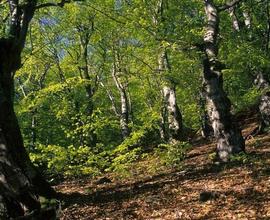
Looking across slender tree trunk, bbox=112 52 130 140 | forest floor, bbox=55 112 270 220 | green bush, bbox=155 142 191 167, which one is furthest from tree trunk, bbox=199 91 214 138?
forest floor, bbox=55 112 270 220

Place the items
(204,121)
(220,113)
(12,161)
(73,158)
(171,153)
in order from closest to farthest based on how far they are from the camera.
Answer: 1. (12,161)
2. (73,158)
3. (220,113)
4. (171,153)
5. (204,121)

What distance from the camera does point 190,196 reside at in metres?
10.1

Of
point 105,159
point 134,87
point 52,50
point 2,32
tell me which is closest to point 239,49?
point 105,159

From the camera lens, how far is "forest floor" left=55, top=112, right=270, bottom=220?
28.4ft

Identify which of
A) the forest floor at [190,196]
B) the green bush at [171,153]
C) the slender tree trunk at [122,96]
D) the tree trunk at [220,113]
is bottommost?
the forest floor at [190,196]

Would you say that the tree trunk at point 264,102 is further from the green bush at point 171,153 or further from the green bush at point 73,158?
the green bush at point 73,158

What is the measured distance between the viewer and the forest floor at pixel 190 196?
8.66m

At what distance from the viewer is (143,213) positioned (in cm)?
930

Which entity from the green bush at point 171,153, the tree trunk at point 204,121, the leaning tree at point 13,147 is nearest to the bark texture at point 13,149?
the leaning tree at point 13,147

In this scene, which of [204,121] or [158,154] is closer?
[158,154]

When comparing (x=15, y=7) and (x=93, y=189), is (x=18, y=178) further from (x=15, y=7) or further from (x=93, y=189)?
(x=93, y=189)

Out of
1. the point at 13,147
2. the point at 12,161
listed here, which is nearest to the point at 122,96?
the point at 13,147

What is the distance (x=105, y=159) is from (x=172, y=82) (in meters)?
7.68

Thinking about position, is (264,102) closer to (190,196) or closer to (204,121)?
(204,121)
